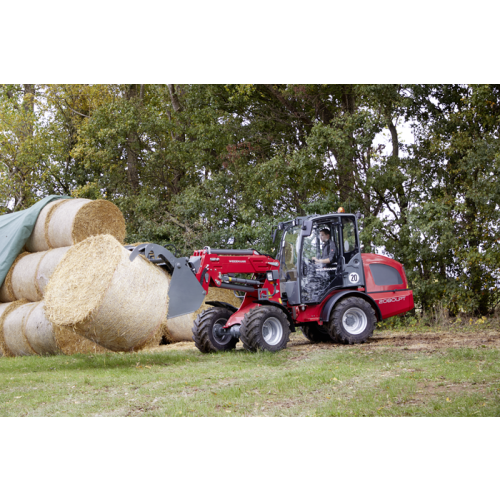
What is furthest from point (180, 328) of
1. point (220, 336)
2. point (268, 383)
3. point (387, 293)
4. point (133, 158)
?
point (133, 158)

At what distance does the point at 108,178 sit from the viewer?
1577 centimetres

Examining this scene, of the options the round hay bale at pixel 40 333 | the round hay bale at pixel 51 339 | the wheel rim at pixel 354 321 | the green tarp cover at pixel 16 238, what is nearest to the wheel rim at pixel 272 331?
the wheel rim at pixel 354 321

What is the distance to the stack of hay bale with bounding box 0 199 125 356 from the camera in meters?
8.77

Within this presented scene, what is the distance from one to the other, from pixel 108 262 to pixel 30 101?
39.6 ft

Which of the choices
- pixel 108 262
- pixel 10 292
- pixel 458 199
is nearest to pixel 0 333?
pixel 10 292

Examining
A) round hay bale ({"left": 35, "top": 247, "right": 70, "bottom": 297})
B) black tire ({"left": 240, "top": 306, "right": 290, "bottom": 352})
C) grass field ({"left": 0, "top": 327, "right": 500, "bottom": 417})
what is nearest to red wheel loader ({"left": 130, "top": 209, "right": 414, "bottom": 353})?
black tire ({"left": 240, "top": 306, "right": 290, "bottom": 352})

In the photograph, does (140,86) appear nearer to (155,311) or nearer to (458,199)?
(458,199)

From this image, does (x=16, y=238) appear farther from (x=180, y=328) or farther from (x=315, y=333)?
(x=315, y=333)

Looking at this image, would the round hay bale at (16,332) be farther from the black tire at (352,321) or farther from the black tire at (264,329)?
the black tire at (352,321)

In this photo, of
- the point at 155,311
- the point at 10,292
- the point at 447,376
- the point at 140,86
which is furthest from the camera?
the point at 140,86

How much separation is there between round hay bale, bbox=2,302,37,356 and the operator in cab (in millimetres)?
4821

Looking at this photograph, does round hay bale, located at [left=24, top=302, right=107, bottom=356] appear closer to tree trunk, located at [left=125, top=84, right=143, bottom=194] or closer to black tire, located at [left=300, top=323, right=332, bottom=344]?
black tire, located at [left=300, top=323, right=332, bottom=344]

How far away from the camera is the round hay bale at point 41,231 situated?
9.77m

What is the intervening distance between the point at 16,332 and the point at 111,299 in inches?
127
